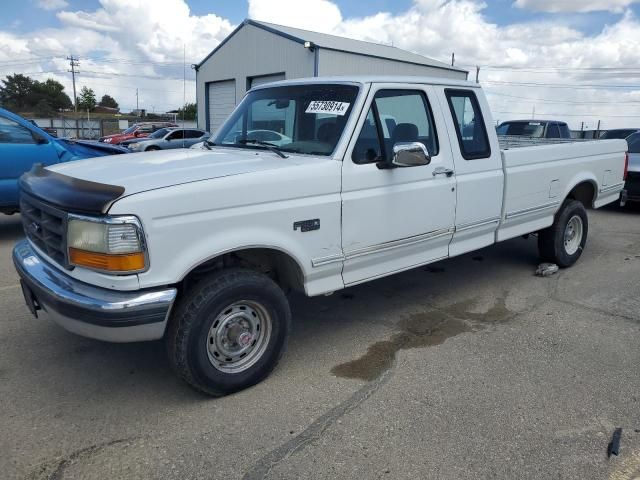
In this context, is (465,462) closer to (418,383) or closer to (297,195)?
(418,383)

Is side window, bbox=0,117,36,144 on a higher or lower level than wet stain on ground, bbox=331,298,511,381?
higher

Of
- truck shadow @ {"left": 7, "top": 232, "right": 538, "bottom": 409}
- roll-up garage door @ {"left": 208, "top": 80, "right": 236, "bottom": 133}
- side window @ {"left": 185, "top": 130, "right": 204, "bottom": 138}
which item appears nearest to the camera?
truck shadow @ {"left": 7, "top": 232, "right": 538, "bottom": 409}

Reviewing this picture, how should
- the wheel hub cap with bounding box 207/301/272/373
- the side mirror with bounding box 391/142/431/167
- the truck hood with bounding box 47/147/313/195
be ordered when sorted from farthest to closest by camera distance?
the side mirror with bounding box 391/142/431/167 < the wheel hub cap with bounding box 207/301/272/373 < the truck hood with bounding box 47/147/313/195

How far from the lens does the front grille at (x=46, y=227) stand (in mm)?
3058

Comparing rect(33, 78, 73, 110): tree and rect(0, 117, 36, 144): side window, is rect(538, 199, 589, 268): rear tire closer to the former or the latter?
rect(0, 117, 36, 144): side window

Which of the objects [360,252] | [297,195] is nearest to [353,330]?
[360,252]

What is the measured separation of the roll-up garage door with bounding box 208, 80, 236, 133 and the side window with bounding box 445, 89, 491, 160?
2418cm

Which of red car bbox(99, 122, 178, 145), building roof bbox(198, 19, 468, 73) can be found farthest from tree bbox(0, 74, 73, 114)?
building roof bbox(198, 19, 468, 73)

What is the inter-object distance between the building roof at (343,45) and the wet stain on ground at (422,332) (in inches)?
757

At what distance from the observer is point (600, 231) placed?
8672 mm

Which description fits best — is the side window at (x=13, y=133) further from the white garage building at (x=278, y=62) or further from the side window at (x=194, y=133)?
the side window at (x=194, y=133)

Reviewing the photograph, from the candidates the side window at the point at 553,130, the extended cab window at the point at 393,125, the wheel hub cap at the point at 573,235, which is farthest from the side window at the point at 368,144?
the side window at the point at 553,130

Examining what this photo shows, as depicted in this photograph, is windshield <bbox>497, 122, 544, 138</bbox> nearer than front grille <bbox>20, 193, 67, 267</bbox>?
No

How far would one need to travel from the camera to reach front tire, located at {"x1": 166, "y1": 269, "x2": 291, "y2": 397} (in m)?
3.11
